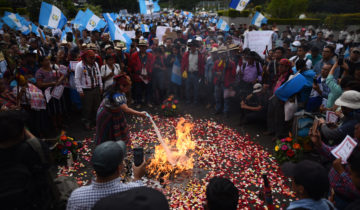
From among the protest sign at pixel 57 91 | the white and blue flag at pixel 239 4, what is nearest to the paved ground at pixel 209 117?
the protest sign at pixel 57 91

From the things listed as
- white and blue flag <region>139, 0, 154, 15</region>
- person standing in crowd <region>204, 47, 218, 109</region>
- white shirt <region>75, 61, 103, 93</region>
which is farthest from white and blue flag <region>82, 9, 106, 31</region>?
white and blue flag <region>139, 0, 154, 15</region>

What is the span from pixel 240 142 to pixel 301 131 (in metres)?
1.80

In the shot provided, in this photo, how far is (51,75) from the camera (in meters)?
6.90

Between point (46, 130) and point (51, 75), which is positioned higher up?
point (51, 75)

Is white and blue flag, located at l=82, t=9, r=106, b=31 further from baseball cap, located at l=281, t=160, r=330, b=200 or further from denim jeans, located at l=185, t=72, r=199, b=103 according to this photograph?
baseball cap, located at l=281, t=160, r=330, b=200

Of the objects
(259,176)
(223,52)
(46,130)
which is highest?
(223,52)

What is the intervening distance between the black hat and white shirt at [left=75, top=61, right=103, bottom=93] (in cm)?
596

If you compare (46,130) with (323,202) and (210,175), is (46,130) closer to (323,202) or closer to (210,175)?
(210,175)

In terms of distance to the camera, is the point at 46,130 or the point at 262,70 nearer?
the point at 46,130

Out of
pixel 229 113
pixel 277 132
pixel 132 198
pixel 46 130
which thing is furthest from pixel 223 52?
pixel 132 198

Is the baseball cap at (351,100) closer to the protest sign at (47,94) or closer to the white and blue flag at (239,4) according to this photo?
the protest sign at (47,94)

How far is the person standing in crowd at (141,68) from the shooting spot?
30.0 feet

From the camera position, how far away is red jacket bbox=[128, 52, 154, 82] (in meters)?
9.10

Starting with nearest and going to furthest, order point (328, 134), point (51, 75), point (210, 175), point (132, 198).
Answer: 1. point (132, 198)
2. point (328, 134)
3. point (210, 175)
4. point (51, 75)
